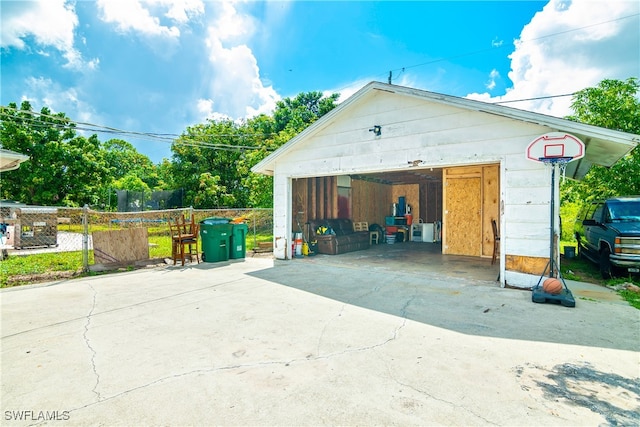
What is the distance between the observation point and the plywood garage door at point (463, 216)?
9883 millimetres

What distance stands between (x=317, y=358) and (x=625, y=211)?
7.39m

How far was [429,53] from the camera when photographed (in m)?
13.2

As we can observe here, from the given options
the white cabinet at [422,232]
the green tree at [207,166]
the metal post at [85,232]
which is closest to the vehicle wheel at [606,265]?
the white cabinet at [422,232]

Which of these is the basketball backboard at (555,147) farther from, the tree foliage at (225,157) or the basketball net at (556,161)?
the tree foliage at (225,157)

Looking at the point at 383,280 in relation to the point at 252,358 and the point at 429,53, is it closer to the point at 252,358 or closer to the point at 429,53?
the point at 252,358

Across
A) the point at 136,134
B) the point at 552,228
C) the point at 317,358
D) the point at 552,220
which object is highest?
the point at 136,134

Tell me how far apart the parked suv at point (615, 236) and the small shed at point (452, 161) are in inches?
41.0

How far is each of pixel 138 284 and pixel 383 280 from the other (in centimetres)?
500

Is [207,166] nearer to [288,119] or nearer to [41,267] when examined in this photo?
[288,119]

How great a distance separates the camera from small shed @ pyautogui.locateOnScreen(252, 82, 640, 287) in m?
5.48

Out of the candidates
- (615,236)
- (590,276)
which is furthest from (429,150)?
(590,276)

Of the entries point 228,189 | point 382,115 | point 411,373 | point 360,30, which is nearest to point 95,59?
point 228,189

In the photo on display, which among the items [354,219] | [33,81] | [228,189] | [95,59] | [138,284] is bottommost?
[138,284]

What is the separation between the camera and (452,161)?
6387 millimetres
